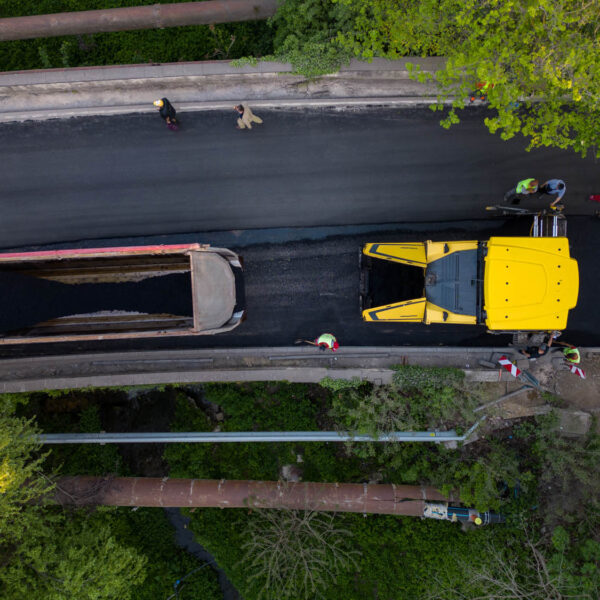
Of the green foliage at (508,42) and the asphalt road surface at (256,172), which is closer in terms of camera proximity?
the green foliage at (508,42)

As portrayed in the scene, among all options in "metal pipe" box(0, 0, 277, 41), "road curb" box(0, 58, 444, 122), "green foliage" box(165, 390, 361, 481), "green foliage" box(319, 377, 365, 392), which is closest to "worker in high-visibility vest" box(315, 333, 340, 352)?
"green foliage" box(319, 377, 365, 392)

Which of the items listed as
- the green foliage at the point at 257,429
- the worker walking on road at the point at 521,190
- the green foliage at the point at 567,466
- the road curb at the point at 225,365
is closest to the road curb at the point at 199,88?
the worker walking on road at the point at 521,190

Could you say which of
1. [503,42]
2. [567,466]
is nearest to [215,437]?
[567,466]

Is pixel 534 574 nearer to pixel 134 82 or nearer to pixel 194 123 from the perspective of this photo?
pixel 194 123

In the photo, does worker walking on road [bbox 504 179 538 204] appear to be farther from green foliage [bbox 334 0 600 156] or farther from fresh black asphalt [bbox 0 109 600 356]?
Result: green foliage [bbox 334 0 600 156]

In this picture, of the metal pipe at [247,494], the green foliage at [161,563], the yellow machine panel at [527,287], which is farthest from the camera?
the green foliage at [161,563]

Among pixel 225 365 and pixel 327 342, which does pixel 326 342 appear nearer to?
pixel 327 342

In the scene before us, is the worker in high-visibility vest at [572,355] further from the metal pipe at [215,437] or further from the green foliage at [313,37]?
the green foliage at [313,37]
